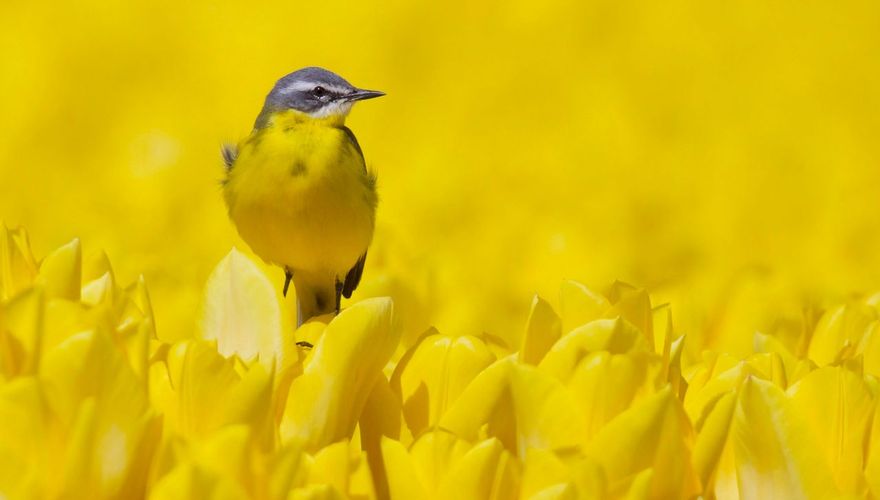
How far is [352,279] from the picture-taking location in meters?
1.64

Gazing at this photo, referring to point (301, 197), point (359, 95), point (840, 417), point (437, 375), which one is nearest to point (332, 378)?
point (437, 375)

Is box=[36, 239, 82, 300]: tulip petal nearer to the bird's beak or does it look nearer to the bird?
the bird

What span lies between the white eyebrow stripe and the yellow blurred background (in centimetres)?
26

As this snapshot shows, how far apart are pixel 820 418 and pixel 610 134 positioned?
1.54 m

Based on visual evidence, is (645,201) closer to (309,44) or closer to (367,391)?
(309,44)

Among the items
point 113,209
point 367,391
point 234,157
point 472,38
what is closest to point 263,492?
point 367,391

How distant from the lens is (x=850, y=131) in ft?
6.22

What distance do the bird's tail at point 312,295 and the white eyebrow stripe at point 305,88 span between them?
234 millimetres

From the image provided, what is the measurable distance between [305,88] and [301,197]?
0.19m

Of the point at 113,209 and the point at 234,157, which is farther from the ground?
the point at 234,157

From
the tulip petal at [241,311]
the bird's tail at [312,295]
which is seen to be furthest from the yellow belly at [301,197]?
the tulip petal at [241,311]

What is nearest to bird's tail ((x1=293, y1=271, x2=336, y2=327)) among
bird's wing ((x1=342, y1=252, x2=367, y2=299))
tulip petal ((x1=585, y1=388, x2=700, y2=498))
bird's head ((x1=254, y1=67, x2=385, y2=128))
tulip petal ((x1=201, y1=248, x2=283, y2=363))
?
bird's wing ((x1=342, y1=252, x2=367, y2=299))

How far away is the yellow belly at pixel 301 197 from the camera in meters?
1.41

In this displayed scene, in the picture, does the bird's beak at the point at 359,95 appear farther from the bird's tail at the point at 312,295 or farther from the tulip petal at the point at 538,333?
the tulip petal at the point at 538,333
